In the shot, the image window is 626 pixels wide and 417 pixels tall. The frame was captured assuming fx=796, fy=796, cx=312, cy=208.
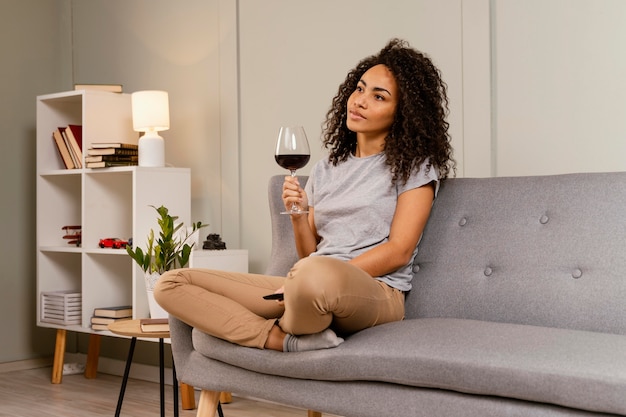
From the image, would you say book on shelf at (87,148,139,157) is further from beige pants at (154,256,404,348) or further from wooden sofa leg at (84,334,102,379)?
beige pants at (154,256,404,348)

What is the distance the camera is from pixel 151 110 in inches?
151

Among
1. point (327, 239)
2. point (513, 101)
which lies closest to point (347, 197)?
point (327, 239)

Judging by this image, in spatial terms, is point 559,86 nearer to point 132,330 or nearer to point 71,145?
point 132,330

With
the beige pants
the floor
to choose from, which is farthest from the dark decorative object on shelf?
the beige pants

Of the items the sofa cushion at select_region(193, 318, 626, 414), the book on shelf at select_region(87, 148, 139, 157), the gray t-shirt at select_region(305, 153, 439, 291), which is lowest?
the sofa cushion at select_region(193, 318, 626, 414)

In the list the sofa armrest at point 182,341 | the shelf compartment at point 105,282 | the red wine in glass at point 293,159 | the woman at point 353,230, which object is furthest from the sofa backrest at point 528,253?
the shelf compartment at point 105,282

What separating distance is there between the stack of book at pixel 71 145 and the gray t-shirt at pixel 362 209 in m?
2.03

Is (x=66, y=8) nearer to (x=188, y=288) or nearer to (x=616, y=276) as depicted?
(x=188, y=288)

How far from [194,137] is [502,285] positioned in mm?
2226

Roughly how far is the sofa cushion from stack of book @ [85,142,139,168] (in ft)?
6.08

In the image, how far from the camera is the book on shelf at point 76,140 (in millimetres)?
4203

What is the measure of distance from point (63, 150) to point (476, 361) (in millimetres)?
3097

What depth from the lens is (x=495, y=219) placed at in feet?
8.11

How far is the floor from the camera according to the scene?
346 cm
